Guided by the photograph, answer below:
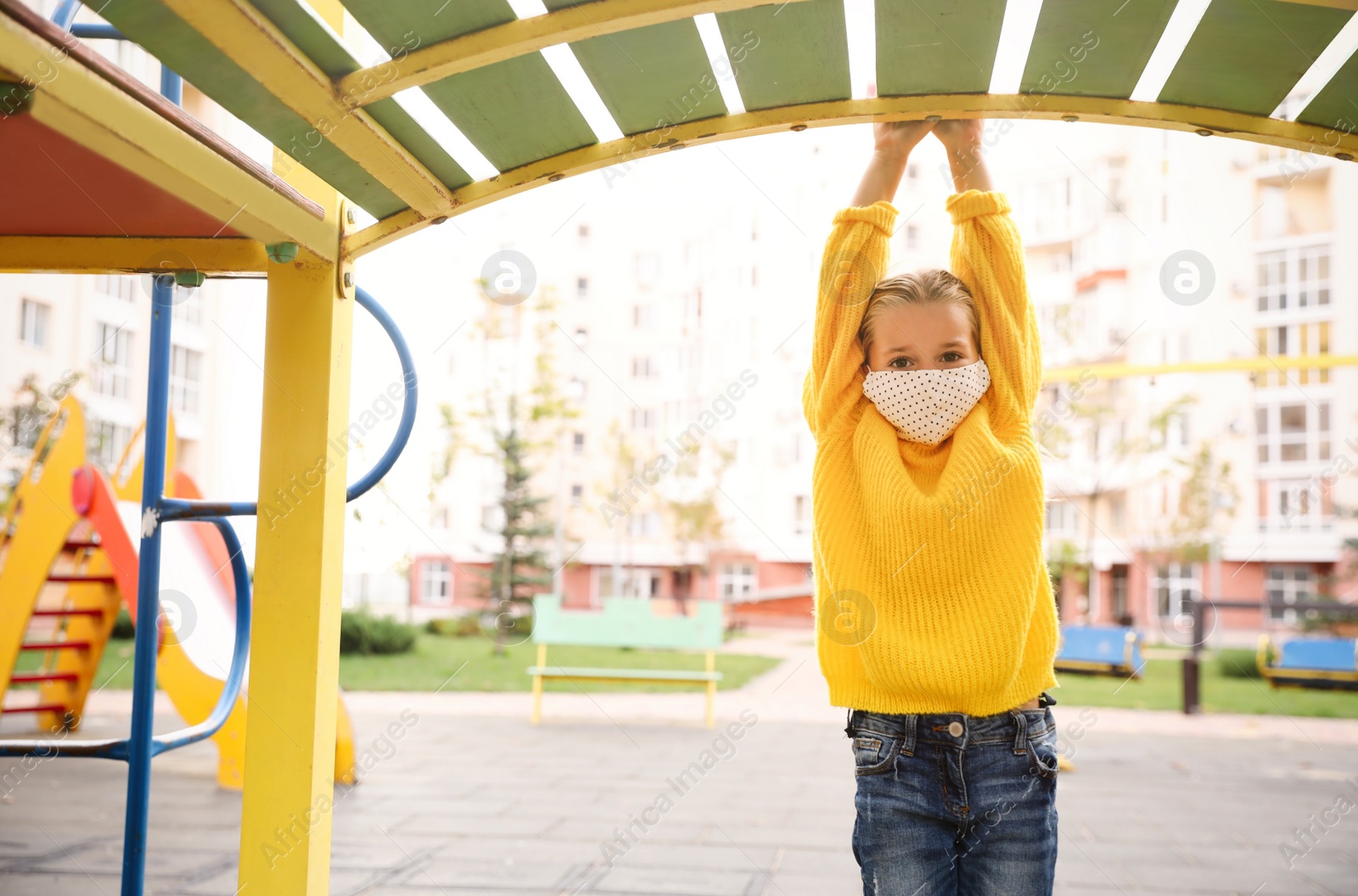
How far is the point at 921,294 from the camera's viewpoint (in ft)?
6.25

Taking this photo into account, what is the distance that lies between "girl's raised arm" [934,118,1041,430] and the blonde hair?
3cm

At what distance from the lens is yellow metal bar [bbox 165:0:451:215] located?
143 centimetres

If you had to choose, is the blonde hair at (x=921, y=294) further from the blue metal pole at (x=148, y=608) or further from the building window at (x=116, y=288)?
the building window at (x=116, y=288)

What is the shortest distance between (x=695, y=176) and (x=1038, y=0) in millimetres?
32983

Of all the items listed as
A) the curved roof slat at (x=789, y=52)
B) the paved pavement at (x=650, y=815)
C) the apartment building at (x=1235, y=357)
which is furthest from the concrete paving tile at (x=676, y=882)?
the apartment building at (x=1235, y=357)

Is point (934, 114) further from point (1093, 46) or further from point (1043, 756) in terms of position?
point (1043, 756)

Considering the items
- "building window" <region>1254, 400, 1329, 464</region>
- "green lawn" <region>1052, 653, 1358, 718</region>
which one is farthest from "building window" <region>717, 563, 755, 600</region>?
"green lawn" <region>1052, 653, 1358, 718</region>

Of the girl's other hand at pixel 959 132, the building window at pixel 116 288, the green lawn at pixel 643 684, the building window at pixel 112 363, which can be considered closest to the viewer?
the girl's other hand at pixel 959 132

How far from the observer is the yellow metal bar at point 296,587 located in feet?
6.38

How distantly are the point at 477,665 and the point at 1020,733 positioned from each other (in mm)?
12344

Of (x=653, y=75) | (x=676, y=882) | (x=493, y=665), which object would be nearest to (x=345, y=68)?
(x=653, y=75)

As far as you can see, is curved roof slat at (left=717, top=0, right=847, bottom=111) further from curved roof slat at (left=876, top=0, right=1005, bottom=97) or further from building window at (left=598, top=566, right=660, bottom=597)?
building window at (left=598, top=566, right=660, bottom=597)

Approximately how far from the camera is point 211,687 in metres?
5.73

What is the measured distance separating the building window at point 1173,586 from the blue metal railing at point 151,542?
28.8 meters
